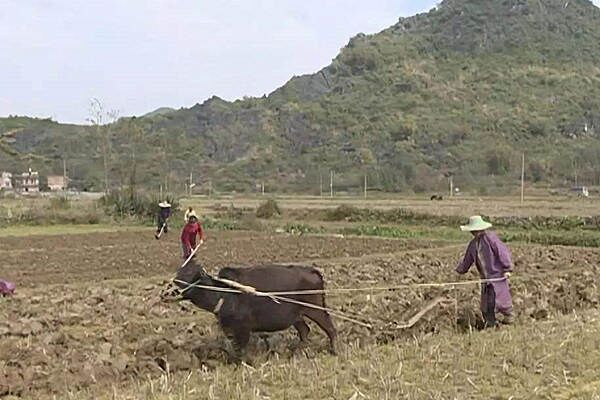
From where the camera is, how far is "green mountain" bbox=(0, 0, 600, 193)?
74312mm

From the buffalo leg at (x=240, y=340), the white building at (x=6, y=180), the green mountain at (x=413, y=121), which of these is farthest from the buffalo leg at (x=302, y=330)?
the white building at (x=6, y=180)

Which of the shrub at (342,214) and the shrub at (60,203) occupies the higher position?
the shrub at (60,203)

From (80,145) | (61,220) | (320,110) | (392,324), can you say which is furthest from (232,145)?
(392,324)

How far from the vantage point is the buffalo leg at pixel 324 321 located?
9.16 metres

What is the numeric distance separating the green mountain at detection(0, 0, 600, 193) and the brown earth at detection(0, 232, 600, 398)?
34.9 meters

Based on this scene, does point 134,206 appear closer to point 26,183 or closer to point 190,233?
point 190,233

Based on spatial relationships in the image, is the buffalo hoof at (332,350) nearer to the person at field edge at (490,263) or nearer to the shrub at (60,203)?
the person at field edge at (490,263)

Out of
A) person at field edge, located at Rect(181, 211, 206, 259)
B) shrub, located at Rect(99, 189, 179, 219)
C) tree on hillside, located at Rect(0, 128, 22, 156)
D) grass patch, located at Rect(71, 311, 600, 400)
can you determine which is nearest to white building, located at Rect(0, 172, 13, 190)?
shrub, located at Rect(99, 189, 179, 219)

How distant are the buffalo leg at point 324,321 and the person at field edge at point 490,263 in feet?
6.78

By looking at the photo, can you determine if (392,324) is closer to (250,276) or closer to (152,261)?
(250,276)

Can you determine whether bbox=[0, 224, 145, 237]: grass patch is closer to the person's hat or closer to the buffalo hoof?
the person's hat

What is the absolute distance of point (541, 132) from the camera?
8181 centimetres

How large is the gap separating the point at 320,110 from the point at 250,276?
84.3 metres

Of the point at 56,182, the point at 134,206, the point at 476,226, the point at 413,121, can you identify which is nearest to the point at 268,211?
the point at 134,206
